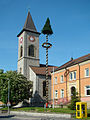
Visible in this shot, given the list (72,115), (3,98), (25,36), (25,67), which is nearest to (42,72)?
(25,67)

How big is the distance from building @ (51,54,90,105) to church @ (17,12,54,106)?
773 centimetres

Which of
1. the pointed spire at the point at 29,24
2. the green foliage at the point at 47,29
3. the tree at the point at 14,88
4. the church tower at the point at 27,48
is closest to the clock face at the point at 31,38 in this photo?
the church tower at the point at 27,48

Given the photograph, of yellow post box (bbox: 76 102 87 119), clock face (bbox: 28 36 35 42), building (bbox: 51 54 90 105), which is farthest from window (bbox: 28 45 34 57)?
yellow post box (bbox: 76 102 87 119)

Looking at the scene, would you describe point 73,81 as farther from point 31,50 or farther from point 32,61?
point 31,50

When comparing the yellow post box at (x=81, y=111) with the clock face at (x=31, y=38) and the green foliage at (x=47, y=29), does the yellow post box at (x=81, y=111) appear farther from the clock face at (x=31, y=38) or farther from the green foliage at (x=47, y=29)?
the clock face at (x=31, y=38)

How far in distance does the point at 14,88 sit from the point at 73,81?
1353 centimetres

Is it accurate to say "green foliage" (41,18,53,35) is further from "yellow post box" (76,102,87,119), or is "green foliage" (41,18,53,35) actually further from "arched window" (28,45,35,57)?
"yellow post box" (76,102,87,119)

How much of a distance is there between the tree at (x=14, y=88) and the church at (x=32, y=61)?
6.07 m

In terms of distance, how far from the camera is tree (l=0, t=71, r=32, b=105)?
39069mm

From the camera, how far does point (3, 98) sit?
38969 mm

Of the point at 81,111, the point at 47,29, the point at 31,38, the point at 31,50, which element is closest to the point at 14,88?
the point at 47,29

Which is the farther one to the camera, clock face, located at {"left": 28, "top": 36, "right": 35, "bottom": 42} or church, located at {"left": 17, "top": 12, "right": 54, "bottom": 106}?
clock face, located at {"left": 28, "top": 36, "right": 35, "bottom": 42}

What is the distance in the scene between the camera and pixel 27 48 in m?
54.6

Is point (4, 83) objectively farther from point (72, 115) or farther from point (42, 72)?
point (72, 115)
